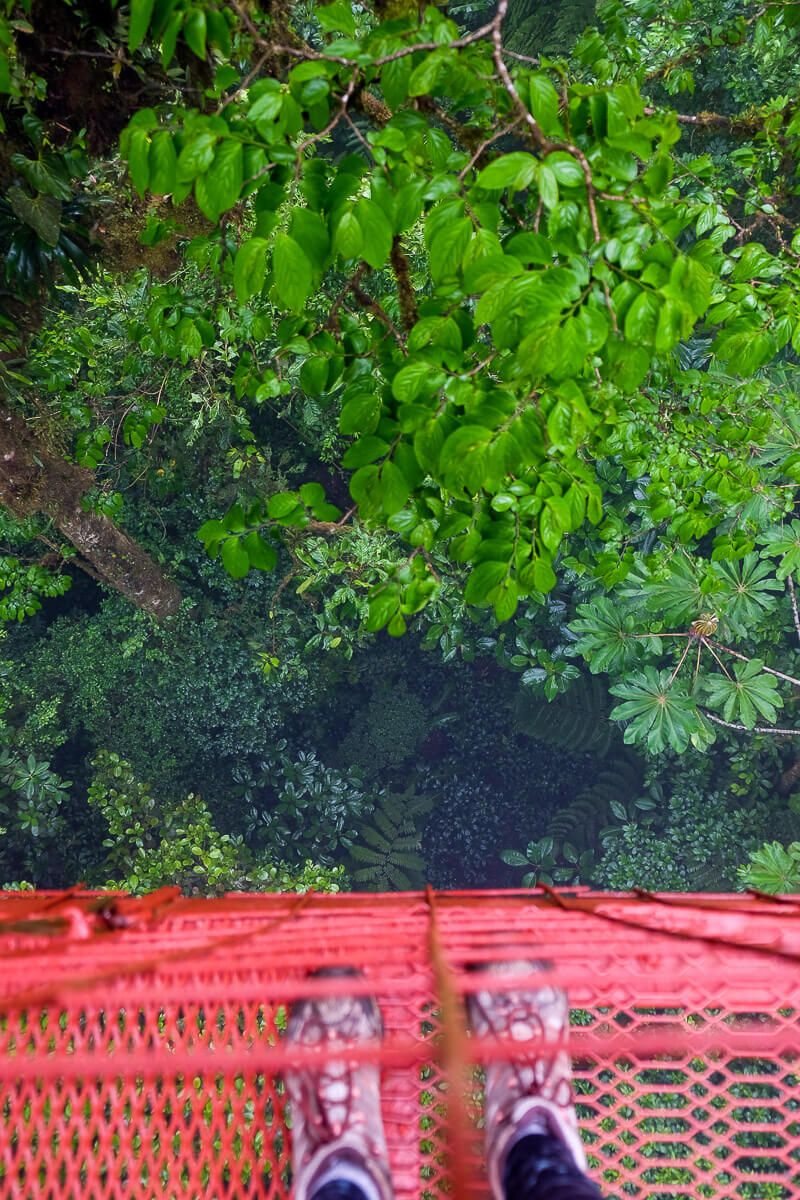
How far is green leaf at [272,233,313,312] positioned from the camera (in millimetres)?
753

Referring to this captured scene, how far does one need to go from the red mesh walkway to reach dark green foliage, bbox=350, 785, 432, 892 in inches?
142

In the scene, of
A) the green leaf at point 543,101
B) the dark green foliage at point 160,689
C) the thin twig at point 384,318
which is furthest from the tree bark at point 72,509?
the green leaf at point 543,101

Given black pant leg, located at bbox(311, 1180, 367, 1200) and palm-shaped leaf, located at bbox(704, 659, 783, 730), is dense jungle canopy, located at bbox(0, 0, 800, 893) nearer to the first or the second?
palm-shaped leaf, located at bbox(704, 659, 783, 730)

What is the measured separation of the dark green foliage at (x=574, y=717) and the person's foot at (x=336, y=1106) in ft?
11.6

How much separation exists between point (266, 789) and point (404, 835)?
862mm

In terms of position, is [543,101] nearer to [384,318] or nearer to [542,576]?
[384,318]

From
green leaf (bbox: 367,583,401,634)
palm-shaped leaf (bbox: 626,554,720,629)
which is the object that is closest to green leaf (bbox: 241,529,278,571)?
green leaf (bbox: 367,583,401,634)

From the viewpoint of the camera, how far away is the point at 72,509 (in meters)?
2.86

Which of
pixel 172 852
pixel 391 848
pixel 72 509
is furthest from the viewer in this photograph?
pixel 391 848

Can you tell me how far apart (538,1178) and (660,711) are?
82.6 inches

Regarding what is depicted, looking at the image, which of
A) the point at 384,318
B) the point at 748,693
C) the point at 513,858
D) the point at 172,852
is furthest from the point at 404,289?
the point at 513,858

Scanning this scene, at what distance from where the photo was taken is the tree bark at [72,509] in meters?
2.42

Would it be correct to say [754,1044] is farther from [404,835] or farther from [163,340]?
[404,835]

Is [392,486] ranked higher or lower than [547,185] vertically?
lower
